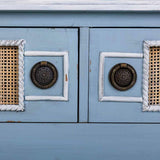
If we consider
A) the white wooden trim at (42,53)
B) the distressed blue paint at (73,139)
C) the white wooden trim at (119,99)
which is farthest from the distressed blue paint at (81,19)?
the distressed blue paint at (73,139)

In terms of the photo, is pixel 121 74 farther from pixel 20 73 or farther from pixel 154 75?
pixel 20 73

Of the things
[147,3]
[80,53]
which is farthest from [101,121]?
[147,3]

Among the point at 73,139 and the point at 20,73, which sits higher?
the point at 20,73

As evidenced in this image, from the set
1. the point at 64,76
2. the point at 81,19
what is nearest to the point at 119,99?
the point at 64,76

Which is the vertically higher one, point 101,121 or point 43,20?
point 43,20

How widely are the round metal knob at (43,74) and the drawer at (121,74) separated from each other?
149 mm

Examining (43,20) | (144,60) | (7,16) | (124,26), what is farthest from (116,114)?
(7,16)

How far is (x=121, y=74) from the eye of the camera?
917 mm

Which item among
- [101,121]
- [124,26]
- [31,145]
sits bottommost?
[31,145]

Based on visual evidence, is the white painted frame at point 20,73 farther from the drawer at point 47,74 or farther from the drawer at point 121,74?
the drawer at point 121,74

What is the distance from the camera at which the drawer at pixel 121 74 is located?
0.91 meters

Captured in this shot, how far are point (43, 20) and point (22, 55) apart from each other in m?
0.16

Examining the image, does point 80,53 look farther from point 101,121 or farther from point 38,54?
point 101,121

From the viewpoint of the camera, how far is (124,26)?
914 millimetres
